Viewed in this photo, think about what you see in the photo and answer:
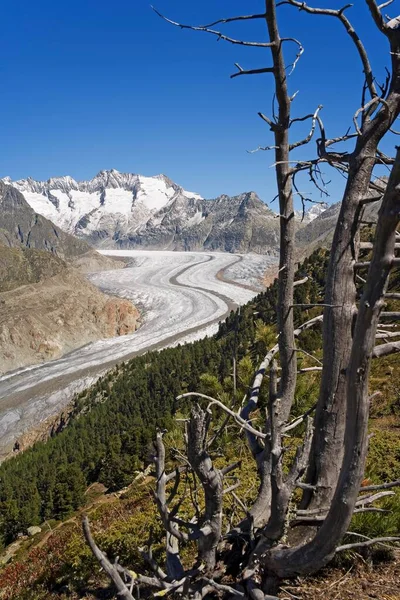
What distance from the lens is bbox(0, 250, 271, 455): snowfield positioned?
4419cm

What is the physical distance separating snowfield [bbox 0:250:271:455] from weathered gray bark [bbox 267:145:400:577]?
41015 mm

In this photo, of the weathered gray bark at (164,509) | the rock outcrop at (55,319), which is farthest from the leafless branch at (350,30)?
the rock outcrop at (55,319)

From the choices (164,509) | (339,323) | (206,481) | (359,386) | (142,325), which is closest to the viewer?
(359,386)

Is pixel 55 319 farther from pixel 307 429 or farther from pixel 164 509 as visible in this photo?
pixel 307 429

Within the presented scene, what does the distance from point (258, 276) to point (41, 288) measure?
5817 centimetres

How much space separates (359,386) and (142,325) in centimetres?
6831

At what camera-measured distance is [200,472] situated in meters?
3.29

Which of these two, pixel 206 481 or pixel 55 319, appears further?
pixel 55 319

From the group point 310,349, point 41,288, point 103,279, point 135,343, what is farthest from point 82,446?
point 103,279

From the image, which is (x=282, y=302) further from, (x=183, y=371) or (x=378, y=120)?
(x=183, y=371)

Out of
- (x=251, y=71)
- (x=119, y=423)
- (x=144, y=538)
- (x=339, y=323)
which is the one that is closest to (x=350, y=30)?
(x=251, y=71)

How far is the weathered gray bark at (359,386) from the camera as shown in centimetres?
258

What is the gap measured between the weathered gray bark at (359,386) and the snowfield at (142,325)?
41.0 meters

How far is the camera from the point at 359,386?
281 centimetres
